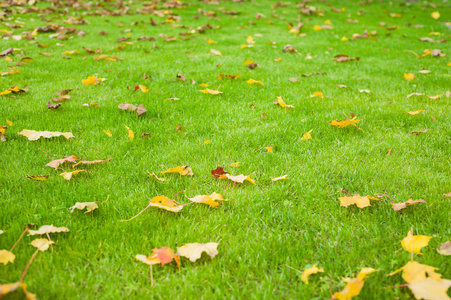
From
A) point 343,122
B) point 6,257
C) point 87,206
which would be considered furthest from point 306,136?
point 6,257

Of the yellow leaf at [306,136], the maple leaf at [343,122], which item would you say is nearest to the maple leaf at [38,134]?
the yellow leaf at [306,136]

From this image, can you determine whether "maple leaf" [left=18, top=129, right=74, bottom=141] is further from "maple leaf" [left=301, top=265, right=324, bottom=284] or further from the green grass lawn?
"maple leaf" [left=301, top=265, right=324, bottom=284]

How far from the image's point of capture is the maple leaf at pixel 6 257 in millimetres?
1521

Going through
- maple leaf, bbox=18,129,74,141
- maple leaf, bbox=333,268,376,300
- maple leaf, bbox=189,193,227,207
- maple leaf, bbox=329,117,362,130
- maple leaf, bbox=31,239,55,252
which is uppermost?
maple leaf, bbox=18,129,74,141

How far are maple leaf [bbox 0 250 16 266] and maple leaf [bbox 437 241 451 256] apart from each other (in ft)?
7.05

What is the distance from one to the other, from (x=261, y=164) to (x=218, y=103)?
138cm

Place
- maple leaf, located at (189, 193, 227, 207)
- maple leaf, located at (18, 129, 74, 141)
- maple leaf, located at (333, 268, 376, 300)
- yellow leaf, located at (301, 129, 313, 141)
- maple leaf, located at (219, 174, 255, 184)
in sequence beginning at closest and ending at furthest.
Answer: maple leaf, located at (333, 268, 376, 300) < maple leaf, located at (189, 193, 227, 207) < maple leaf, located at (219, 174, 255, 184) < maple leaf, located at (18, 129, 74, 141) < yellow leaf, located at (301, 129, 313, 141)

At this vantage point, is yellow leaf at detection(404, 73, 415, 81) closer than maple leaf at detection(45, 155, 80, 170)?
No

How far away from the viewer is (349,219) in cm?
195

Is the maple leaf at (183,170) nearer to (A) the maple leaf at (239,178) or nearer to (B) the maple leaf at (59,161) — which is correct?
(A) the maple leaf at (239,178)

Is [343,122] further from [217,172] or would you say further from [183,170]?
[183,170]

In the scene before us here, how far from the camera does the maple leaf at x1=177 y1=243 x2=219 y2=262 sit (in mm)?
1626

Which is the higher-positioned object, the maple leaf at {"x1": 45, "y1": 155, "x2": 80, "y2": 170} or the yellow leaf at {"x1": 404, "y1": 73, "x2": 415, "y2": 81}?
the yellow leaf at {"x1": 404, "y1": 73, "x2": 415, "y2": 81}

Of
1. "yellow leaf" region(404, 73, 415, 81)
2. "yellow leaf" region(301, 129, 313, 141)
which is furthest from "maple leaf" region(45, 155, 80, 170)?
"yellow leaf" region(404, 73, 415, 81)
